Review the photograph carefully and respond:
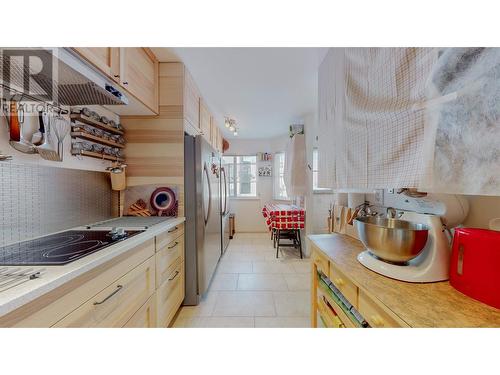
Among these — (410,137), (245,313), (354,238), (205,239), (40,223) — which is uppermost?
(410,137)

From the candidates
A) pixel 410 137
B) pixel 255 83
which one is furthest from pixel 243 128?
pixel 410 137

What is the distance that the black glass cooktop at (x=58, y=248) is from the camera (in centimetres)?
83

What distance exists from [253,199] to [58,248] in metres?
4.13

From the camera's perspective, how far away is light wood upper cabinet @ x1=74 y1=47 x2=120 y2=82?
1.10 metres

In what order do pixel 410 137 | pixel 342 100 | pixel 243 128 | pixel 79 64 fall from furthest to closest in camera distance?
pixel 243 128 < pixel 342 100 < pixel 79 64 < pixel 410 137

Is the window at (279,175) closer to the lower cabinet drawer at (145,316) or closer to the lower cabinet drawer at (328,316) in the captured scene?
the lower cabinet drawer at (328,316)

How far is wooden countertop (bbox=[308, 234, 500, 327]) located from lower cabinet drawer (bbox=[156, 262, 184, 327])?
1.27 metres

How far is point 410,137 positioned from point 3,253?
191 cm

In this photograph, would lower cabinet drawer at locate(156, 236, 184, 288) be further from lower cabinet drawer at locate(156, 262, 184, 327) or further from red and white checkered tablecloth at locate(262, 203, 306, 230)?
red and white checkered tablecloth at locate(262, 203, 306, 230)

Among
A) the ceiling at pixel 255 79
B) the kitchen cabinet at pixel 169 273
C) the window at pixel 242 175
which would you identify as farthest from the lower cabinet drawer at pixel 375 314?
the window at pixel 242 175

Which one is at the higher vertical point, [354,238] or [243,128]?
[243,128]

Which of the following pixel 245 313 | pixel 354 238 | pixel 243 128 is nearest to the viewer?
pixel 354 238

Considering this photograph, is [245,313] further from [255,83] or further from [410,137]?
[255,83]

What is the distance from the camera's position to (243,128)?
412 centimetres
